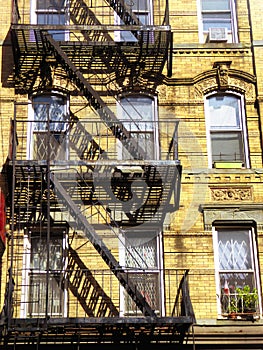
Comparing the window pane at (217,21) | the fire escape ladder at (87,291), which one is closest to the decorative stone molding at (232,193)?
the fire escape ladder at (87,291)

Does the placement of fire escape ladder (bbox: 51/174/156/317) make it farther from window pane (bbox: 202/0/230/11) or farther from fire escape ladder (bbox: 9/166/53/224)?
window pane (bbox: 202/0/230/11)

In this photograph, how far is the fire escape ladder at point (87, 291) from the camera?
1298 centimetres

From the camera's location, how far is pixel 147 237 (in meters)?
13.8

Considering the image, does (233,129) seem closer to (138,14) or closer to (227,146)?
(227,146)

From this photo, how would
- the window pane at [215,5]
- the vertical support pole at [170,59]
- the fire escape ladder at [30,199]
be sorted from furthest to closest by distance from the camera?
the window pane at [215,5]
the vertical support pole at [170,59]
the fire escape ladder at [30,199]

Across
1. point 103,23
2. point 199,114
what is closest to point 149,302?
point 199,114

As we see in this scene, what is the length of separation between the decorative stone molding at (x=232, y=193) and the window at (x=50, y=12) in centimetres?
532

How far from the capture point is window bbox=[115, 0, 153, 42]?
51.1ft

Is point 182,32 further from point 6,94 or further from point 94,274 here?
point 94,274

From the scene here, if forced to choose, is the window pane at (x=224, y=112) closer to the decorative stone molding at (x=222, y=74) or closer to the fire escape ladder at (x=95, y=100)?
the decorative stone molding at (x=222, y=74)

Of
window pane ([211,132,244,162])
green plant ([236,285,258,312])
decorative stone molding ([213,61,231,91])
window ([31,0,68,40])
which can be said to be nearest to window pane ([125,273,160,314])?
green plant ([236,285,258,312])

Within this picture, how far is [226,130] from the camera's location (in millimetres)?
14578

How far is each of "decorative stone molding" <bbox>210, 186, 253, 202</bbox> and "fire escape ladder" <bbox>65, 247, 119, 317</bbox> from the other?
3.03 m

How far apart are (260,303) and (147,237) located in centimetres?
259
